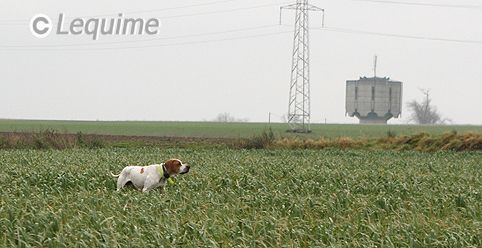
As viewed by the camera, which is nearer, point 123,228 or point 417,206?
point 123,228

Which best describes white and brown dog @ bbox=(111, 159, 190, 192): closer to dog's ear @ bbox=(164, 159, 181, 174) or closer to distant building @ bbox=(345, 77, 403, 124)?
dog's ear @ bbox=(164, 159, 181, 174)

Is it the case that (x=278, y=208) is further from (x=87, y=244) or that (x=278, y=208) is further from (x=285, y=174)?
(x=285, y=174)

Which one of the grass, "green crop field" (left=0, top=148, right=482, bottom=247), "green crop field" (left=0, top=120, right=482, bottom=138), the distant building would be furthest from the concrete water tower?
"green crop field" (left=0, top=148, right=482, bottom=247)

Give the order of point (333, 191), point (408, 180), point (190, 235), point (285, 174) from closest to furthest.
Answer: point (190, 235)
point (333, 191)
point (408, 180)
point (285, 174)

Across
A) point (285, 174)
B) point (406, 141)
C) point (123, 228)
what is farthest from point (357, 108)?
point (123, 228)

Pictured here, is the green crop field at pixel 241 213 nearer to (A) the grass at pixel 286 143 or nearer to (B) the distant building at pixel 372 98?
(A) the grass at pixel 286 143

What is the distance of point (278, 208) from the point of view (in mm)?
12727

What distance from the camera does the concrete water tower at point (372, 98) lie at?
14475 cm

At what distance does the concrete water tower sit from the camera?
14475 centimetres

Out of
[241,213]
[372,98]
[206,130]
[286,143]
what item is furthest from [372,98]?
[241,213]

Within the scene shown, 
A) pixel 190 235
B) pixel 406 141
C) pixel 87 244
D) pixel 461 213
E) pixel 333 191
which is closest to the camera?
pixel 87 244

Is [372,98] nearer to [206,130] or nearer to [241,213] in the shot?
[206,130]

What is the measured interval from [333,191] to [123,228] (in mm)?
7452

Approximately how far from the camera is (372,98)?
145 metres
